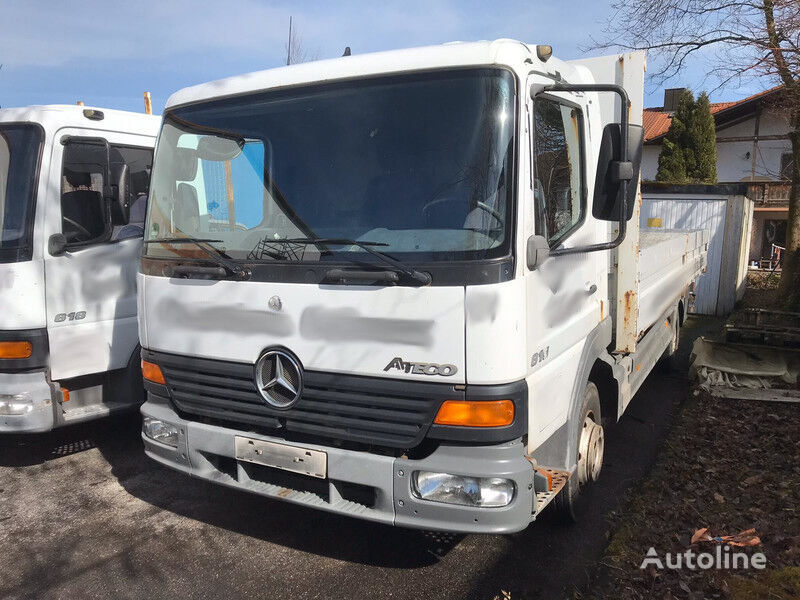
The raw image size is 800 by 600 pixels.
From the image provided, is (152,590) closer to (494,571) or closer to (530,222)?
(494,571)

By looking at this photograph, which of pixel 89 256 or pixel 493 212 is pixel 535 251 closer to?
pixel 493 212

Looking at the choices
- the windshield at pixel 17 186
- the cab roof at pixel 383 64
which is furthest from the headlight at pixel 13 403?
the cab roof at pixel 383 64

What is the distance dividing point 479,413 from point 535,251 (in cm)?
75

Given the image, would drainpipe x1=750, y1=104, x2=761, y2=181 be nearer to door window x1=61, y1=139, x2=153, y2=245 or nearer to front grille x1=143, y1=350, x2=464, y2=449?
door window x1=61, y1=139, x2=153, y2=245

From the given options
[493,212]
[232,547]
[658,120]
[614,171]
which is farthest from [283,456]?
[658,120]

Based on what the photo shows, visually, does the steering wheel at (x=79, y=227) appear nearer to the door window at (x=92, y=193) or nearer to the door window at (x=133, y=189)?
the door window at (x=92, y=193)

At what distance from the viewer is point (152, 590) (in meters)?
3.26

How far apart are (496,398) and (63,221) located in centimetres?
353

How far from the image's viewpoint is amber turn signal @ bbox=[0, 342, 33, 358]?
14.4 ft

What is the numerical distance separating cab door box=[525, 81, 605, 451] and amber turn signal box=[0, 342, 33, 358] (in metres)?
3.52

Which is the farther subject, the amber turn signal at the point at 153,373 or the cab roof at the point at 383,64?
the amber turn signal at the point at 153,373

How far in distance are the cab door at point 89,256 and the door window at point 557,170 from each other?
10.1 feet

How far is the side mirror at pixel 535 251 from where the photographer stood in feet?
9.16

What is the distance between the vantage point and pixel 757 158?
28.2 m
